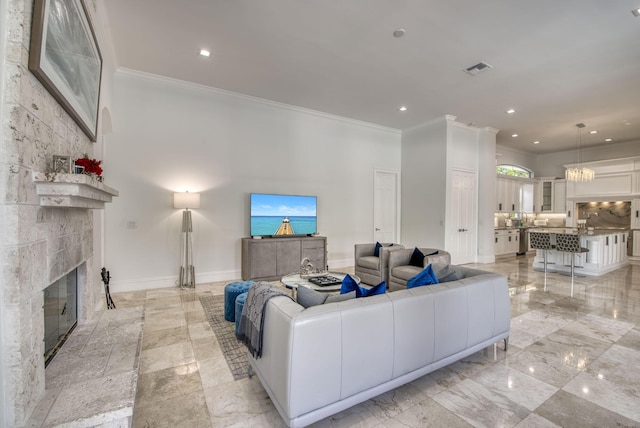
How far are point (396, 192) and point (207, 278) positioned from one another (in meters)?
4.95

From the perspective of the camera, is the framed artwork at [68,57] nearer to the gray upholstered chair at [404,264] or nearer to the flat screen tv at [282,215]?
the flat screen tv at [282,215]

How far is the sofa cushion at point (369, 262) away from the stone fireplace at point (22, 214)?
3.98 m

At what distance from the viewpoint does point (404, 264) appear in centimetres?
474

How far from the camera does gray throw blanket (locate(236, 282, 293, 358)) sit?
1908 millimetres

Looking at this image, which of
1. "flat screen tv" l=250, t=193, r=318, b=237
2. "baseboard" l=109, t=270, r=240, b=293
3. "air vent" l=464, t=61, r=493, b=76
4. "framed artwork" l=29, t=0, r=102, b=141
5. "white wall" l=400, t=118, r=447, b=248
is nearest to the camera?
"framed artwork" l=29, t=0, r=102, b=141

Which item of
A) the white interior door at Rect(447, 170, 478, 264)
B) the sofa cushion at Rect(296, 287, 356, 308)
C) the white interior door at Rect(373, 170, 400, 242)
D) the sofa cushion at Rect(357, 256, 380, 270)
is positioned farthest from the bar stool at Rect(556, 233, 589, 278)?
the sofa cushion at Rect(296, 287, 356, 308)

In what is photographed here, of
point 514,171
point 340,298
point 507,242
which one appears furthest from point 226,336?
point 514,171

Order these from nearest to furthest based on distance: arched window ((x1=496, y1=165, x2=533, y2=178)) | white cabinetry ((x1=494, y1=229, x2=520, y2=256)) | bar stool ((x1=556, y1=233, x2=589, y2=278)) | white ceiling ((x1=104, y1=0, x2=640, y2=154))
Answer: white ceiling ((x1=104, y1=0, x2=640, y2=154))
bar stool ((x1=556, y1=233, x2=589, y2=278))
white cabinetry ((x1=494, y1=229, x2=520, y2=256))
arched window ((x1=496, y1=165, x2=533, y2=178))

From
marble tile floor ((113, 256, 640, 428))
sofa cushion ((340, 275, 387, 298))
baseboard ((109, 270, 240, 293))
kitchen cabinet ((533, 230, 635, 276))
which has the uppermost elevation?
sofa cushion ((340, 275, 387, 298))

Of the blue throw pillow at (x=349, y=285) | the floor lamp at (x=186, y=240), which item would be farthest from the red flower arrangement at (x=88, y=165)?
the floor lamp at (x=186, y=240)

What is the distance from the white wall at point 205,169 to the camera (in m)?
4.53

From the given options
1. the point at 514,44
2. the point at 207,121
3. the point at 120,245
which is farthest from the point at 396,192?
the point at 120,245

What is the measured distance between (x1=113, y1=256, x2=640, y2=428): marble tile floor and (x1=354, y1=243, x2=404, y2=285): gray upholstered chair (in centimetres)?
186

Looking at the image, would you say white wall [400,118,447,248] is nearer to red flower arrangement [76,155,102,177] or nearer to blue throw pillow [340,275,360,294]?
blue throw pillow [340,275,360,294]
